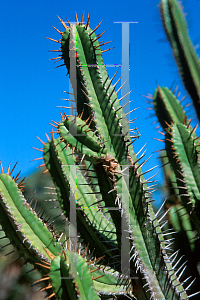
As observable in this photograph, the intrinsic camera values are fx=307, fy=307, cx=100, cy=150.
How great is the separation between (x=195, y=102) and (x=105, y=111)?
1.79 meters

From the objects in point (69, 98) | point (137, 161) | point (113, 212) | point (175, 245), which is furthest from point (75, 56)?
point (175, 245)

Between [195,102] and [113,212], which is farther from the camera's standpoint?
[195,102]

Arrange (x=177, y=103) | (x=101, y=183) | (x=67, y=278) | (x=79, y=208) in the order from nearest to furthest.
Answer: (x=67, y=278) < (x=101, y=183) < (x=79, y=208) < (x=177, y=103)

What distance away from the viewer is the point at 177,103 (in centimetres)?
296

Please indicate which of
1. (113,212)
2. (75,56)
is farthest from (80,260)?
(75,56)

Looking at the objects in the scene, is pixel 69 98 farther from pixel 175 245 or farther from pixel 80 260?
pixel 175 245

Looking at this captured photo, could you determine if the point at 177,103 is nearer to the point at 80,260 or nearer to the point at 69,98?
the point at 69,98

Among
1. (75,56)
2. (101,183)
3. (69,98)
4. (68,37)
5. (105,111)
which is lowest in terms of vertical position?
(101,183)

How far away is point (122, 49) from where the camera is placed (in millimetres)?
2031

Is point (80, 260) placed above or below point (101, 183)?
below

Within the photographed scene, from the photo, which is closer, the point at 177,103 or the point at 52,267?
the point at 52,267

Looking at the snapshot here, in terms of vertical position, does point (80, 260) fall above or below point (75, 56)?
below

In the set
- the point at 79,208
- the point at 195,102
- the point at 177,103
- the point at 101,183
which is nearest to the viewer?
the point at 101,183

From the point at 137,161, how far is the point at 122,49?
0.75 metres
